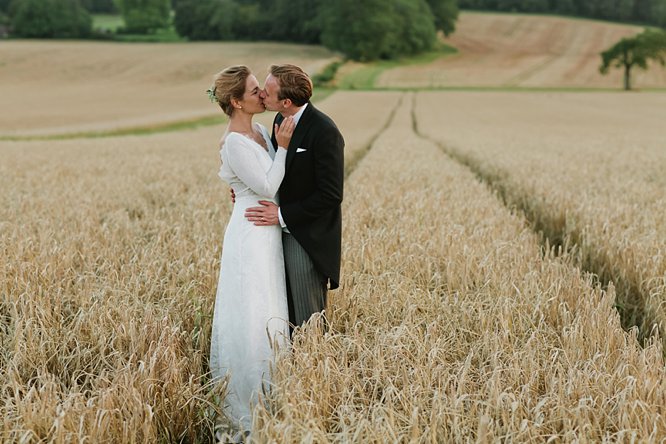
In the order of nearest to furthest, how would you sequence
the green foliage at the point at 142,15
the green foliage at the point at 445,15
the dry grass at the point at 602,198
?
1. the dry grass at the point at 602,198
2. the green foliage at the point at 445,15
3. the green foliage at the point at 142,15

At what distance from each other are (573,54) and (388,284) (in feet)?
293

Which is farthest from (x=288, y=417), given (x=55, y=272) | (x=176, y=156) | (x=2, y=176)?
(x=176, y=156)

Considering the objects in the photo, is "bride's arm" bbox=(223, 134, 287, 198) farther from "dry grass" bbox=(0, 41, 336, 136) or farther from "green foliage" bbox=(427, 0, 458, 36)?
"green foliage" bbox=(427, 0, 458, 36)

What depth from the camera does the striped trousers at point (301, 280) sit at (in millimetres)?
3463

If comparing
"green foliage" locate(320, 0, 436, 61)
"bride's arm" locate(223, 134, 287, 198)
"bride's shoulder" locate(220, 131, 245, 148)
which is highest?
"green foliage" locate(320, 0, 436, 61)

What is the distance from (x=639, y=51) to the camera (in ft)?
197

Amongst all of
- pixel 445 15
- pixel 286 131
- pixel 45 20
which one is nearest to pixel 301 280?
pixel 286 131

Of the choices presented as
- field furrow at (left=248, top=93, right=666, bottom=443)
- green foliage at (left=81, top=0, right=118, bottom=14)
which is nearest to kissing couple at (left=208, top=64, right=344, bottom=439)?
field furrow at (left=248, top=93, right=666, bottom=443)

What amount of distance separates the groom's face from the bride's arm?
251mm

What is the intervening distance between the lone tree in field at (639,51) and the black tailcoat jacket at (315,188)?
67.5 meters

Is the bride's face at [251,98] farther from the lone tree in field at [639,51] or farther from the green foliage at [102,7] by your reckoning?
the green foliage at [102,7]

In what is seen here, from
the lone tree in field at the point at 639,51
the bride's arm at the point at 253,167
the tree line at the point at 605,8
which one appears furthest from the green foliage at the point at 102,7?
the bride's arm at the point at 253,167

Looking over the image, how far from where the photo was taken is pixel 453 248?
16.5ft

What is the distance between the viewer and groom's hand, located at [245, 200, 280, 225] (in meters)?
3.34
